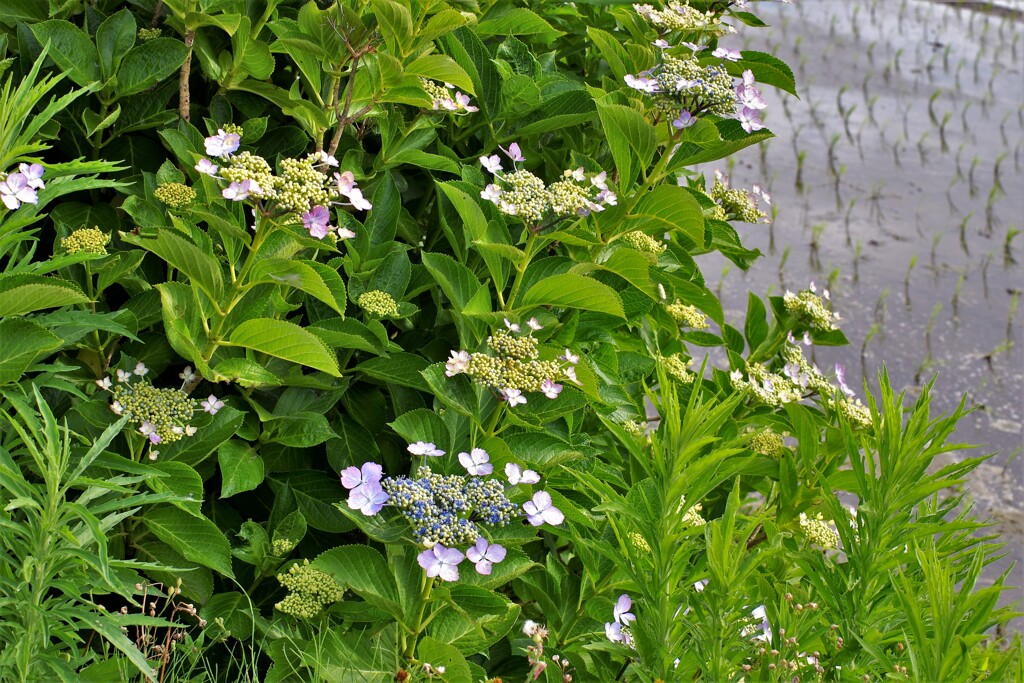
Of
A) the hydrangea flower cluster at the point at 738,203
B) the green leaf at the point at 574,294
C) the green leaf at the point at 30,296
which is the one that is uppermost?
the green leaf at the point at 30,296

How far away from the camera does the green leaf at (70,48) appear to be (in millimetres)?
1712

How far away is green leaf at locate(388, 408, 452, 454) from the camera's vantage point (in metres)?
1.53

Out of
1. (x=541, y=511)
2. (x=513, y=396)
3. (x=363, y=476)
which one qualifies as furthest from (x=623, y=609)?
(x=363, y=476)

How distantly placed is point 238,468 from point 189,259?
38cm

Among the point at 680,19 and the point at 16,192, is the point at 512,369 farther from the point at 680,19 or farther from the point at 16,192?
the point at 680,19

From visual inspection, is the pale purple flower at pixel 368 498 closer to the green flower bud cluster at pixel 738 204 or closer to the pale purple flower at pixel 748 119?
the pale purple flower at pixel 748 119

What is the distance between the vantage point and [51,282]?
1.45m

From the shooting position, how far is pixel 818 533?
6.48 feet

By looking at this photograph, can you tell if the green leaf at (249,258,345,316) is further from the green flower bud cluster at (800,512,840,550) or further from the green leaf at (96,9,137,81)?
the green flower bud cluster at (800,512,840,550)

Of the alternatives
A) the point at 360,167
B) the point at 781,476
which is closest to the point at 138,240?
the point at 360,167

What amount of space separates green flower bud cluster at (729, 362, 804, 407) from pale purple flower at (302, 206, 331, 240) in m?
1.13

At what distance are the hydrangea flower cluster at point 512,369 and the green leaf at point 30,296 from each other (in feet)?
1.75

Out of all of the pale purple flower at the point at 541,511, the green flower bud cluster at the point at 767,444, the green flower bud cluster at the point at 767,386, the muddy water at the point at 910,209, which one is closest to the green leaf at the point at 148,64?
the pale purple flower at the point at 541,511

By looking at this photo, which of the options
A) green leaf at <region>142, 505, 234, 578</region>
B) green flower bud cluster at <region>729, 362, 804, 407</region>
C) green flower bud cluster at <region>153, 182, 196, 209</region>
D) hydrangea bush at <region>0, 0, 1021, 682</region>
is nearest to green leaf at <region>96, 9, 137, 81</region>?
hydrangea bush at <region>0, 0, 1021, 682</region>
